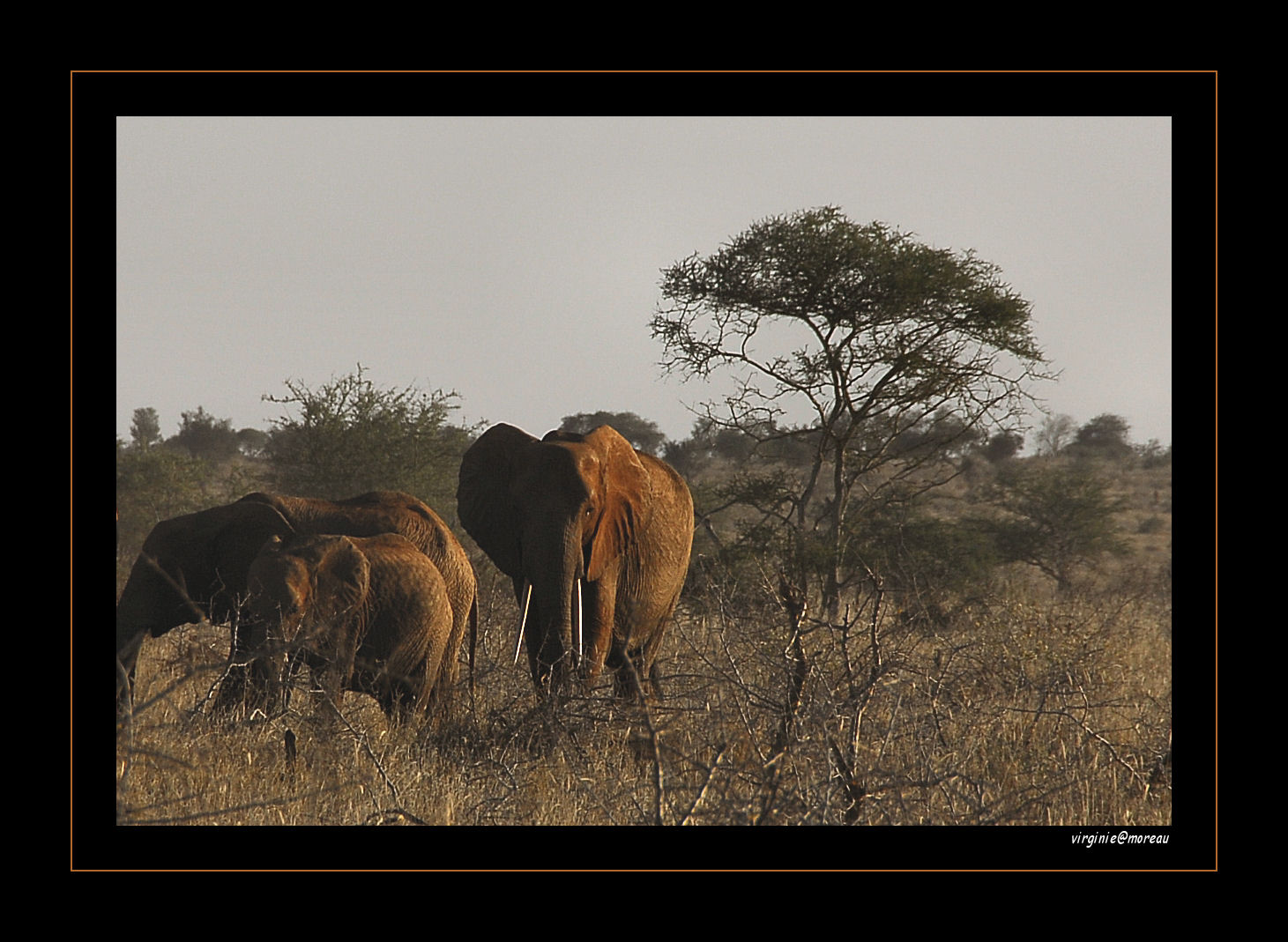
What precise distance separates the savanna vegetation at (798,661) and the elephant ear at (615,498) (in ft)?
2.30

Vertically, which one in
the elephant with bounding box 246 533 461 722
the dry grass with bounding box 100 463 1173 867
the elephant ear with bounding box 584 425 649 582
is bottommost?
the dry grass with bounding box 100 463 1173 867

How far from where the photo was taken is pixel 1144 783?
5039 millimetres

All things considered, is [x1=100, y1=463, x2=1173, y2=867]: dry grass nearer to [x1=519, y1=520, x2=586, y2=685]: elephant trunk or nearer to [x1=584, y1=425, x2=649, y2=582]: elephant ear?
[x1=519, y1=520, x2=586, y2=685]: elephant trunk

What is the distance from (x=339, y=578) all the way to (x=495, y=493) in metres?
1.83

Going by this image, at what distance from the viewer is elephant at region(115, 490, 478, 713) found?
750cm

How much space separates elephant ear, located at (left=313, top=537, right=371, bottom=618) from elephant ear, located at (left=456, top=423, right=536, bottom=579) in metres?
1.45

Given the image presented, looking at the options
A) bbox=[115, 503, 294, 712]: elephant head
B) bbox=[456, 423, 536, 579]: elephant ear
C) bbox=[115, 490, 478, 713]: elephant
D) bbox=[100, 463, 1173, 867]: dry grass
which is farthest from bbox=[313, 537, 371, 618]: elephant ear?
bbox=[456, 423, 536, 579]: elephant ear

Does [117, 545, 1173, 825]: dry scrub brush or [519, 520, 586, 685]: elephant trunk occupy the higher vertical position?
[519, 520, 586, 685]: elephant trunk

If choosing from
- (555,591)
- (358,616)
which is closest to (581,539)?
(555,591)
